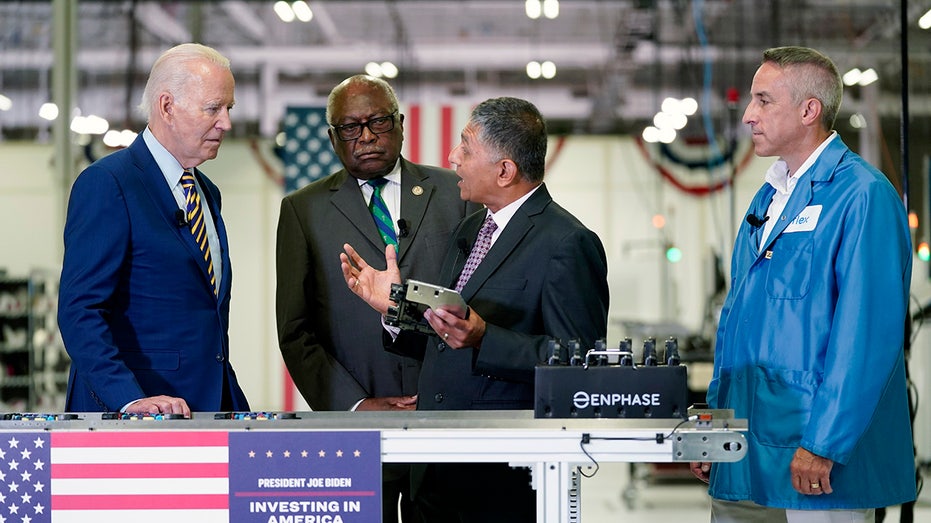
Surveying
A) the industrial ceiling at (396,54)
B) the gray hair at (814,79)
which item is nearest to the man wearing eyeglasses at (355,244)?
the gray hair at (814,79)

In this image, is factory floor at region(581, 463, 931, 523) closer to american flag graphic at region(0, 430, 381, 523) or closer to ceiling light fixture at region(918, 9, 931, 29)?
ceiling light fixture at region(918, 9, 931, 29)

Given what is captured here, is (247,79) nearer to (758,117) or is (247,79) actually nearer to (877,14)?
(877,14)

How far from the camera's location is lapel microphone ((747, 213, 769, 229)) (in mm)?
2401

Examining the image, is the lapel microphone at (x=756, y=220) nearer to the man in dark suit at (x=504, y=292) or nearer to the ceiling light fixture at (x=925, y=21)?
the man in dark suit at (x=504, y=292)

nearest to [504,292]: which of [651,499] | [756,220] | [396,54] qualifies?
[756,220]

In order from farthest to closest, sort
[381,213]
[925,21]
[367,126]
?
[925,21] < [381,213] < [367,126]

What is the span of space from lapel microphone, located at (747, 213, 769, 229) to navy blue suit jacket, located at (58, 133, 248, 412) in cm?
119

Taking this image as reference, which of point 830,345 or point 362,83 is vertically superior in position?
point 362,83

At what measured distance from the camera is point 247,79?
45.8 ft

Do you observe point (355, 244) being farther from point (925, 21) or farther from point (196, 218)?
point (925, 21)

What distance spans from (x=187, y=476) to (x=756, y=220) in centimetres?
130

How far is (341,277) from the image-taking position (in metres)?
3.05

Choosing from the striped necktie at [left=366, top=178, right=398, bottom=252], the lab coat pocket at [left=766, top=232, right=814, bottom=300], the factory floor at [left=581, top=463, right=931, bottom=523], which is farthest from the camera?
the factory floor at [left=581, top=463, right=931, bottom=523]

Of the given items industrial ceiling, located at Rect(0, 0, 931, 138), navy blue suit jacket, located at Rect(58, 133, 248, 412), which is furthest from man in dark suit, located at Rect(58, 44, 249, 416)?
industrial ceiling, located at Rect(0, 0, 931, 138)
